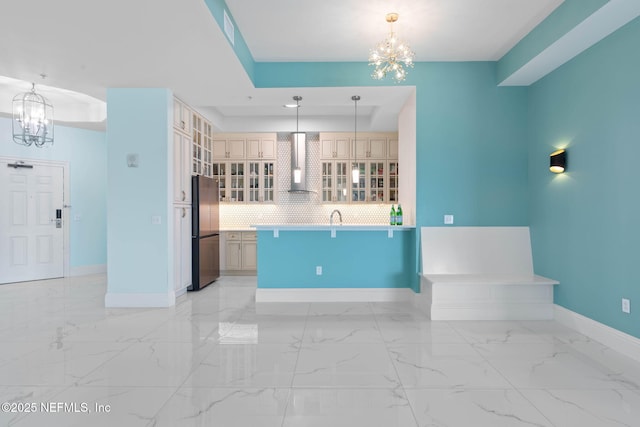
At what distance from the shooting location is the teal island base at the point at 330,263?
477 centimetres

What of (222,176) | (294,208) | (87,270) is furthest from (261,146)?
(87,270)

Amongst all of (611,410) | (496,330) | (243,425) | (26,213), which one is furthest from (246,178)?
(611,410)

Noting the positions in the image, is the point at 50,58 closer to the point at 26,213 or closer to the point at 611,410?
the point at 26,213

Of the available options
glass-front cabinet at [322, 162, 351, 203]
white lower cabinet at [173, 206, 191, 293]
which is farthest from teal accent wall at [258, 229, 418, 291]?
glass-front cabinet at [322, 162, 351, 203]

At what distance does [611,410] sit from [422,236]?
2.52m

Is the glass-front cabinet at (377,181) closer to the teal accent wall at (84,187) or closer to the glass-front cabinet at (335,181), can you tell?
the glass-front cabinet at (335,181)

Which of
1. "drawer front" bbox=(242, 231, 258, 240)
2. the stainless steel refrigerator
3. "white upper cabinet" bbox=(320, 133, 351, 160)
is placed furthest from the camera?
"white upper cabinet" bbox=(320, 133, 351, 160)

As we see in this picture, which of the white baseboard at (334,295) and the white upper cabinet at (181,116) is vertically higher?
the white upper cabinet at (181,116)

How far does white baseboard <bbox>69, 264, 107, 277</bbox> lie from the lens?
6.72 metres

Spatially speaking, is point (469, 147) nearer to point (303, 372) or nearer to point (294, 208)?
point (303, 372)

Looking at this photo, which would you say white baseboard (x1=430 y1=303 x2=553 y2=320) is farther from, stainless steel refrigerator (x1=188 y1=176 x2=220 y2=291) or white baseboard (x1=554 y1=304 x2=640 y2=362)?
stainless steel refrigerator (x1=188 y1=176 x2=220 y2=291)

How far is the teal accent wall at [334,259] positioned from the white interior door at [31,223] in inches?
167

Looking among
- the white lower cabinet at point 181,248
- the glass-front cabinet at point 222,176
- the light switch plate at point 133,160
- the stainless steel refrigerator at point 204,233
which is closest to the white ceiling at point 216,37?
the light switch plate at point 133,160

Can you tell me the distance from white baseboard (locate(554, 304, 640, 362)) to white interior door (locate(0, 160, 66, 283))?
24.9ft
